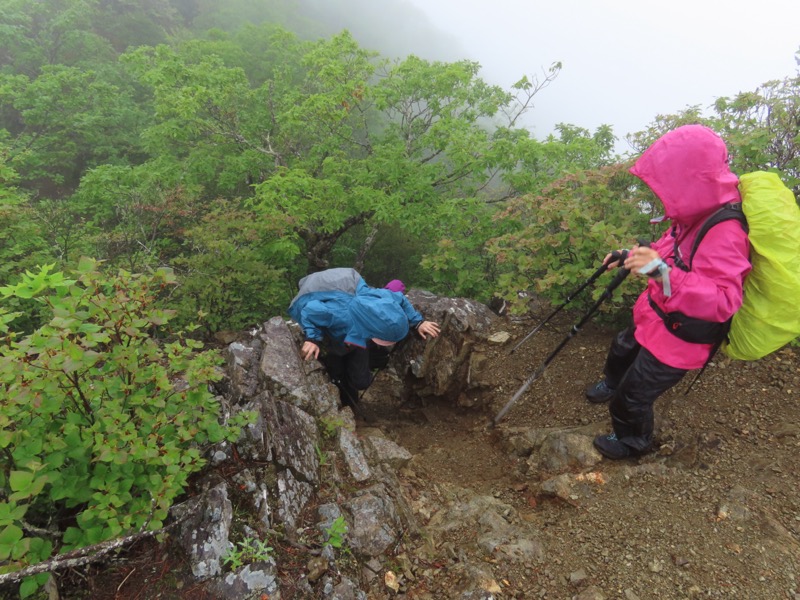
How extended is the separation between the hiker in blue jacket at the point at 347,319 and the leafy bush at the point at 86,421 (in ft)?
7.36

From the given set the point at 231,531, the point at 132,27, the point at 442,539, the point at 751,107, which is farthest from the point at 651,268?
the point at 132,27

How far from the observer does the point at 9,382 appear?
6.27 feet

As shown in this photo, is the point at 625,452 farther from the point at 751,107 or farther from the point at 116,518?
the point at 751,107

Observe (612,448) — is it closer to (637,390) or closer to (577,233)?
(637,390)

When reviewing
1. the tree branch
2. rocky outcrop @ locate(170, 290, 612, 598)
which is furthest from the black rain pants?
the tree branch

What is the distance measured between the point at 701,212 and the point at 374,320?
3.12 metres

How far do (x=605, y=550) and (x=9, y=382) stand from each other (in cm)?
384

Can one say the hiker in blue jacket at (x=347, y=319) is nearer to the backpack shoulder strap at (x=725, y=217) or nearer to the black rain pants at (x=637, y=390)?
the black rain pants at (x=637, y=390)

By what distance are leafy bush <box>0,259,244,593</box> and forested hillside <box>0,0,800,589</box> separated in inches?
0.6

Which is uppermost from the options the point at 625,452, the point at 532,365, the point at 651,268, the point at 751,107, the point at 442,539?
the point at 751,107

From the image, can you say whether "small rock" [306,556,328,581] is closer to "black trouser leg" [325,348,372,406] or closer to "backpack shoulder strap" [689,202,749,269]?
"black trouser leg" [325,348,372,406]

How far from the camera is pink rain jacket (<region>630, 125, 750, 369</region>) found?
8.34ft

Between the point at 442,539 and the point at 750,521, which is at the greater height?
the point at 750,521

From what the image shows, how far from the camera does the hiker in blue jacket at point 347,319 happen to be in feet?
15.2
